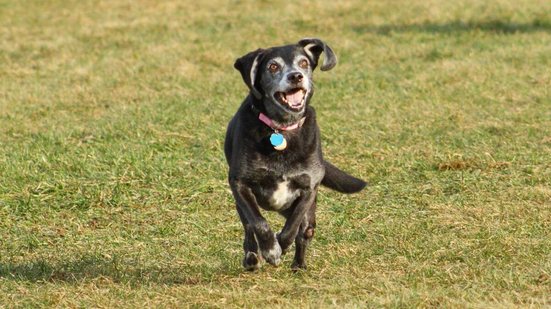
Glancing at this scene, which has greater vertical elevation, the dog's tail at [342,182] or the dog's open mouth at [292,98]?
the dog's open mouth at [292,98]

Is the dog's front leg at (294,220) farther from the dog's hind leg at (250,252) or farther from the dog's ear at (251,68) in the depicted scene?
the dog's ear at (251,68)

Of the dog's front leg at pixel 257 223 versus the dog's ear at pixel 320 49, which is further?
the dog's ear at pixel 320 49

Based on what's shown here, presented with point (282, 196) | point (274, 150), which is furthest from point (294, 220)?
point (274, 150)

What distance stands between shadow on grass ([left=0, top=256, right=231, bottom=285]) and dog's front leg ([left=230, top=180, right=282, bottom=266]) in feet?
2.21

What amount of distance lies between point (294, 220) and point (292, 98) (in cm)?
83

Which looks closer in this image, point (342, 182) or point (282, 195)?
point (282, 195)

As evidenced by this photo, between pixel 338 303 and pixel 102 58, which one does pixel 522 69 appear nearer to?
pixel 102 58

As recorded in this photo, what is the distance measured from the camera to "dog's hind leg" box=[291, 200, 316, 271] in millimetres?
7820

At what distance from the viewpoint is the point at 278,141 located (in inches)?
288

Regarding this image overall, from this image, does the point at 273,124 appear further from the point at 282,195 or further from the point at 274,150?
the point at 282,195

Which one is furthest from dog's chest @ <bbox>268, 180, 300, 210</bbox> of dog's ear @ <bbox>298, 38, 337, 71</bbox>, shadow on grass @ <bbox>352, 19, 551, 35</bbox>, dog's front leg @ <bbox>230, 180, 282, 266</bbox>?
shadow on grass @ <bbox>352, 19, 551, 35</bbox>

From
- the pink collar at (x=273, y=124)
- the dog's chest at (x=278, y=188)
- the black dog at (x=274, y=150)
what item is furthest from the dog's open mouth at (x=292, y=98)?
the dog's chest at (x=278, y=188)

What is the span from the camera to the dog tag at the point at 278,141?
7324 mm

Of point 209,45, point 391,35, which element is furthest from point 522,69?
point 209,45
